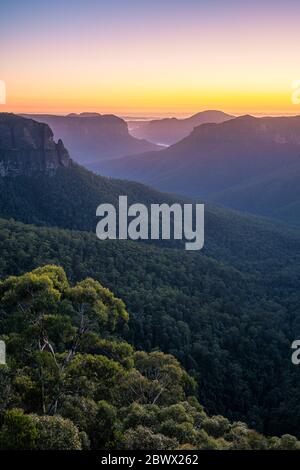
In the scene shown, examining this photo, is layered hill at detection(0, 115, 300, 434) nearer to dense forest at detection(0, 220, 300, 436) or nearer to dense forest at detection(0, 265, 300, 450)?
dense forest at detection(0, 220, 300, 436)

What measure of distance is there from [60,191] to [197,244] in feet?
103

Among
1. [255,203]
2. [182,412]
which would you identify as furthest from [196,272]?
[255,203]

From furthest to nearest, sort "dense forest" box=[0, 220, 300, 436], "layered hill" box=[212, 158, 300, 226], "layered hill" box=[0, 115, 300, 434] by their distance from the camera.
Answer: "layered hill" box=[212, 158, 300, 226], "layered hill" box=[0, 115, 300, 434], "dense forest" box=[0, 220, 300, 436]

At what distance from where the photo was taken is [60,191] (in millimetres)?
100250

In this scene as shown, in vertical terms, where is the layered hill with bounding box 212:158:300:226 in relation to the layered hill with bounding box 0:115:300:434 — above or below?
above

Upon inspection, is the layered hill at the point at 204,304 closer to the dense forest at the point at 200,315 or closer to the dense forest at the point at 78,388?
the dense forest at the point at 200,315

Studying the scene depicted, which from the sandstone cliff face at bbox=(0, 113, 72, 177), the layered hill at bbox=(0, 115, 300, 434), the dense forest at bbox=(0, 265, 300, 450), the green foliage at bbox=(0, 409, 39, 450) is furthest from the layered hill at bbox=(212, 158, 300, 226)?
the green foliage at bbox=(0, 409, 39, 450)

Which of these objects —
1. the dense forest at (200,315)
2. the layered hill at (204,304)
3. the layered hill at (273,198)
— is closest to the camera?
the dense forest at (200,315)

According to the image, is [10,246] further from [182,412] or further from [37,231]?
[182,412]

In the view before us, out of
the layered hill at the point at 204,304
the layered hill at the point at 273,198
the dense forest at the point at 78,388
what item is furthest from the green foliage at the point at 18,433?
the layered hill at the point at 273,198

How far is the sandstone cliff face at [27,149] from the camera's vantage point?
103 metres

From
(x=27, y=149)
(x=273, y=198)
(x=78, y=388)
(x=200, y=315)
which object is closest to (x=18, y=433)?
(x=78, y=388)

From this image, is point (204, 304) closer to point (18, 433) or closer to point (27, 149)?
point (18, 433)

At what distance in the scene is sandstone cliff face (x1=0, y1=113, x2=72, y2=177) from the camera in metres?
103
